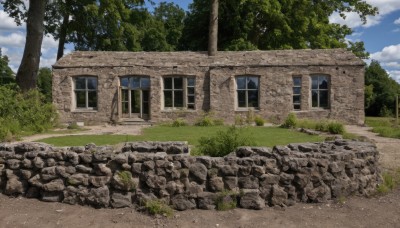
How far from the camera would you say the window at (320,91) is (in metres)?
23.4

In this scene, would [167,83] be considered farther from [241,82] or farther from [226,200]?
[226,200]

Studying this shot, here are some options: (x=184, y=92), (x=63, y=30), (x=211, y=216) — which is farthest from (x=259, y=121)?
(x=63, y=30)

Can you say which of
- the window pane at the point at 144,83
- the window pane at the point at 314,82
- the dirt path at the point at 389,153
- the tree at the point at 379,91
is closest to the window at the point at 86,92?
the window pane at the point at 144,83

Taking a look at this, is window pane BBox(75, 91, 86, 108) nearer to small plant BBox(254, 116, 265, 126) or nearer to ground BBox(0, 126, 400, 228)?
small plant BBox(254, 116, 265, 126)

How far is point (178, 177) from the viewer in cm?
679

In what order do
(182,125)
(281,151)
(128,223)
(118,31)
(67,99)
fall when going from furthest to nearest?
(118,31) < (67,99) < (182,125) < (281,151) < (128,223)

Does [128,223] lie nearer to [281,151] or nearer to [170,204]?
[170,204]

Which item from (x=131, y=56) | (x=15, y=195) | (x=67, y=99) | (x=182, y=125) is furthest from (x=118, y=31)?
(x=15, y=195)

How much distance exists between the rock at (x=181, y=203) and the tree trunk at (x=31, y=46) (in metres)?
19.0

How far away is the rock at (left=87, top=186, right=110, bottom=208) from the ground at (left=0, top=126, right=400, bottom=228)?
135 mm

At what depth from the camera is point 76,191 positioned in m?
6.95

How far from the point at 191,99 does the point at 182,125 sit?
2.62 m

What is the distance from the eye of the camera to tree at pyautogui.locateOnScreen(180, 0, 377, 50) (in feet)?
98.5

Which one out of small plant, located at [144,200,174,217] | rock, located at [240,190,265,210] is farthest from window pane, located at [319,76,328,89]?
small plant, located at [144,200,174,217]
